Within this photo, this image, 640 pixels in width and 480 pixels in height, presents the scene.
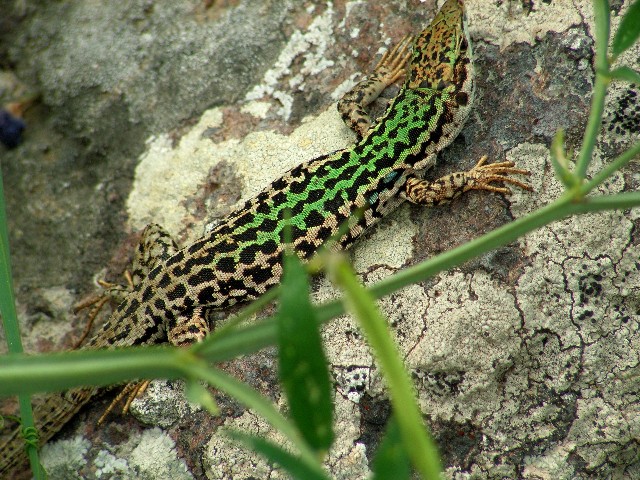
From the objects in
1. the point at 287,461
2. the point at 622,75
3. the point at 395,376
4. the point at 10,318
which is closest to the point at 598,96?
the point at 622,75

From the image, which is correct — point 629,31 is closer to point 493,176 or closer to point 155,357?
point 493,176

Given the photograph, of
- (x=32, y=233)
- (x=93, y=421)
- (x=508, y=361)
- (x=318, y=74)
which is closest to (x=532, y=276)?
(x=508, y=361)

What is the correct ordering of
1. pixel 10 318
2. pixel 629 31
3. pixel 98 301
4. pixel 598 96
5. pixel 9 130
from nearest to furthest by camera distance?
pixel 598 96, pixel 629 31, pixel 10 318, pixel 98 301, pixel 9 130

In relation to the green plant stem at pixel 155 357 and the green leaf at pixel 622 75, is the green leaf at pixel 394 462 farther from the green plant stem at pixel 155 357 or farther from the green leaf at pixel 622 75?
the green leaf at pixel 622 75

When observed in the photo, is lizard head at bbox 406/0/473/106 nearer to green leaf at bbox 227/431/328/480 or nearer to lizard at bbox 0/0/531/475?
lizard at bbox 0/0/531/475

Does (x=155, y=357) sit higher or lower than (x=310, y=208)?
lower
